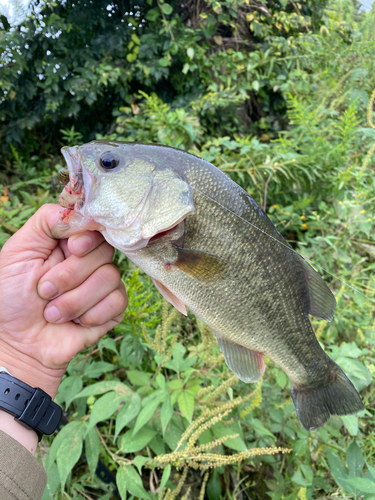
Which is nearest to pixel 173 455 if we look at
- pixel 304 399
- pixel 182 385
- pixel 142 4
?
pixel 182 385

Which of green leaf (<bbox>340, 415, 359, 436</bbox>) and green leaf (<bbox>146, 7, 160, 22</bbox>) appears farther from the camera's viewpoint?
green leaf (<bbox>146, 7, 160, 22</bbox>)

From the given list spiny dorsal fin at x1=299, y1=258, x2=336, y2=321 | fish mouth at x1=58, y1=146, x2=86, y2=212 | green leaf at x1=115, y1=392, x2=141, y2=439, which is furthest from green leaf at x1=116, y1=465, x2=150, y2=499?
fish mouth at x1=58, y1=146, x2=86, y2=212

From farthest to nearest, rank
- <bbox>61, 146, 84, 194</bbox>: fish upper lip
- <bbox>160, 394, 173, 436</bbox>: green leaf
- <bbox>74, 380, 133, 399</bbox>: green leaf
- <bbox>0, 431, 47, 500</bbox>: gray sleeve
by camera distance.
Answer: <bbox>74, 380, 133, 399</bbox>: green leaf, <bbox>160, 394, 173, 436</bbox>: green leaf, <bbox>61, 146, 84, 194</bbox>: fish upper lip, <bbox>0, 431, 47, 500</bbox>: gray sleeve

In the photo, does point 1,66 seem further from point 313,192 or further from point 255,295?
point 255,295

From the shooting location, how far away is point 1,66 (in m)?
3.35

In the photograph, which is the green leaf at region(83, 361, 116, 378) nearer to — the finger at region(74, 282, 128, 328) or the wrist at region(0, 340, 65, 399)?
the wrist at region(0, 340, 65, 399)

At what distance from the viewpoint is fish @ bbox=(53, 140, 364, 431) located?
3.34 ft

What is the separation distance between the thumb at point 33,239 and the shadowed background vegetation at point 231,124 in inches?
18.4

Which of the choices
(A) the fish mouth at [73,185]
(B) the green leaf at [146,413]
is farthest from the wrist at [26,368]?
(A) the fish mouth at [73,185]

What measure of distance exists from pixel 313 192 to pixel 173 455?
9.02 ft

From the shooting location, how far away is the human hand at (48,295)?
1.11m

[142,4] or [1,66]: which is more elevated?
[142,4]

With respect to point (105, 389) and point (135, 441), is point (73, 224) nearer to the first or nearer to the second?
point (105, 389)

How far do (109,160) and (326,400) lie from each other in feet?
3.93
